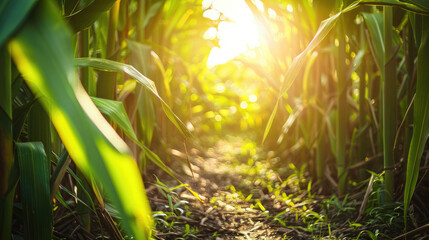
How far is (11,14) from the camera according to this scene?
26 centimetres

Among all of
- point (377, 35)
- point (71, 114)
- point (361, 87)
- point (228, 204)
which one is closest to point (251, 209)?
point (228, 204)

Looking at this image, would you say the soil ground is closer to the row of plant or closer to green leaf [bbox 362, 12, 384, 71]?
the row of plant

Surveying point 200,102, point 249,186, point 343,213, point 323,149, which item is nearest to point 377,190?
point 343,213

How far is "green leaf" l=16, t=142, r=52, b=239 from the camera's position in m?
0.46

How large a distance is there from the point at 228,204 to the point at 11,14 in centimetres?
98

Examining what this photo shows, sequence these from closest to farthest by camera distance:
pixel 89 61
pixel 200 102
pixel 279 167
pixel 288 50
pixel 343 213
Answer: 1. pixel 89 61
2. pixel 343 213
3. pixel 288 50
4. pixel 279 167
5. pixel 200 102

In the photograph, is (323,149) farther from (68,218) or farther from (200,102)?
(200,102)

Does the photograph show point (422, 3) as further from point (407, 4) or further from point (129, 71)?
point (129, 71)

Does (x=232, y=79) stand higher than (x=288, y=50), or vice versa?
(x=288, y=50)

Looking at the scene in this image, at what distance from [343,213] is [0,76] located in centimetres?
82

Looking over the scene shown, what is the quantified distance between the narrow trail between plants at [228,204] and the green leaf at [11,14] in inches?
14.0

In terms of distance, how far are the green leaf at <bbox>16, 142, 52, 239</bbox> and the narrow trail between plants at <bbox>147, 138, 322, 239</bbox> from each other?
0.20 meters

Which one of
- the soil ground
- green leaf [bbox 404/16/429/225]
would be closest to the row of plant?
green leaf [bbox 404/16/429/225]

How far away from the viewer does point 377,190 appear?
854 mm
